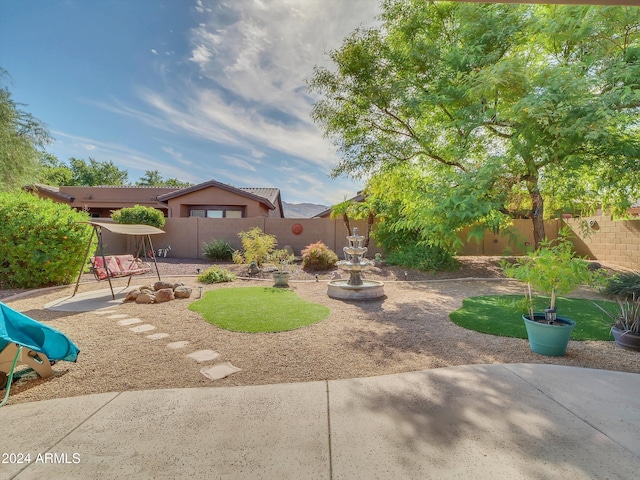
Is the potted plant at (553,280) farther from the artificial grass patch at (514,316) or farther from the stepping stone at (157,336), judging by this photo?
the stepping stone at (157,336)

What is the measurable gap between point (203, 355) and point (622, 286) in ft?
30.3

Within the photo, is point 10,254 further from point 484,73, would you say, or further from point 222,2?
point 484,73

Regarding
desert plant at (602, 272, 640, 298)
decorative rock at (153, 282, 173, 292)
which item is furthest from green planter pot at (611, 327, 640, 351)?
decorative rock at (153, 282, 173, 292)

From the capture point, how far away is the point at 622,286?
6.99 metres

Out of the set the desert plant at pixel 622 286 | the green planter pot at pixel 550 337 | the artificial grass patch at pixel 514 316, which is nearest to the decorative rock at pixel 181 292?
the artificial grass patch at pixel 514 316

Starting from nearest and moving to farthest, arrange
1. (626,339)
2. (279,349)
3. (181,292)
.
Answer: (279,349) < (626,339) < (181,292)

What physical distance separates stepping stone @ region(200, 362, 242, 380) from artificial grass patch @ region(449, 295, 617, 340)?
376 centimetres

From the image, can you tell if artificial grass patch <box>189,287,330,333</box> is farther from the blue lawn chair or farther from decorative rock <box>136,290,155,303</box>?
the blue lawn chair

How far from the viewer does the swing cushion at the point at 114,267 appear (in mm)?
6832

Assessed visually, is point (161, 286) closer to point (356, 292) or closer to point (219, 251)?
point (356, 292)

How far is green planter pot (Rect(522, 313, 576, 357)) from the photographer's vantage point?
364cm

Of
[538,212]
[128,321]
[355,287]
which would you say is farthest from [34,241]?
[538,212]

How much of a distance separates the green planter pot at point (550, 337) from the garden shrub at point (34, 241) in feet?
30.9

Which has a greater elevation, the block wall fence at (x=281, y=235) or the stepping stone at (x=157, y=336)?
the block wall fence at (x=281, y=235)
